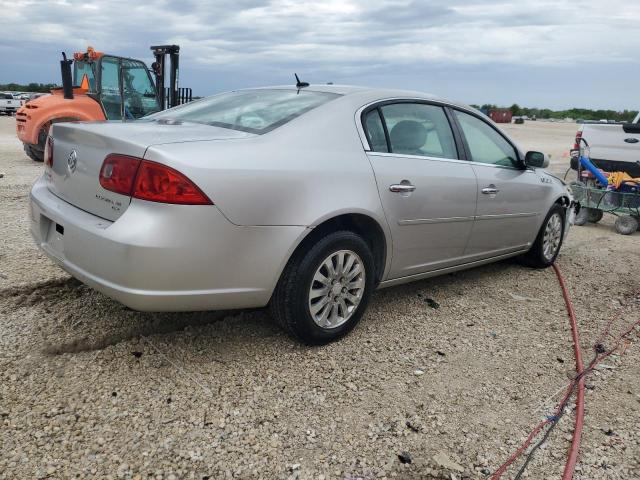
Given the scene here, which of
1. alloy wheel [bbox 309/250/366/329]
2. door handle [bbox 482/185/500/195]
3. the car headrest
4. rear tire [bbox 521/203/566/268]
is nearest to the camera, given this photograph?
alloy wheel [bbox 309/250/366/329]

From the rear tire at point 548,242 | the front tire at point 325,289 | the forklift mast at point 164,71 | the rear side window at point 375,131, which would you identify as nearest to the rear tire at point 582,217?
the rear tire at point 548,242

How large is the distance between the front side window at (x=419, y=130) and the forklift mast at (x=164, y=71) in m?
8.67

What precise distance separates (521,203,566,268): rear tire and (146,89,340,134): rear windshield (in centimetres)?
277

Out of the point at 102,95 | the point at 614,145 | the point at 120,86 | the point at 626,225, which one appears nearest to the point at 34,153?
the point at 102,95

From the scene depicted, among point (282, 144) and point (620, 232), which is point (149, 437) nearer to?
point (282, 144)

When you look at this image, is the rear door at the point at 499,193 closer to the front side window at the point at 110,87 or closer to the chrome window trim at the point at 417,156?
the chrome window trim at the point at 417,156

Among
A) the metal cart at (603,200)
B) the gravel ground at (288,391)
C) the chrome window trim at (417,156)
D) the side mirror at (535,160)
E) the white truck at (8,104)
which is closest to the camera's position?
the gravel ground at (288,391)

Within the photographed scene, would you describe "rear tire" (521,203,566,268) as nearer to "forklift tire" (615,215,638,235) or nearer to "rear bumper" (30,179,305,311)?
"forklift tire" (615,215,638,235)

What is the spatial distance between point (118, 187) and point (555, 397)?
257 centimetres

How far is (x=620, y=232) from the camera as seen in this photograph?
770 centimetres

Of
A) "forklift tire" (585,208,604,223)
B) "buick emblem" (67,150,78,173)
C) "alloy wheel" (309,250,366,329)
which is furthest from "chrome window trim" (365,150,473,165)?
"forklift tire" (585,208,604,223)

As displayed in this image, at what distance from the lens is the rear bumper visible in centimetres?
267

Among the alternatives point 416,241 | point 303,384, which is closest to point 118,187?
point 303,384

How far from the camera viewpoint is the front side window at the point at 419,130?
3787 mm
